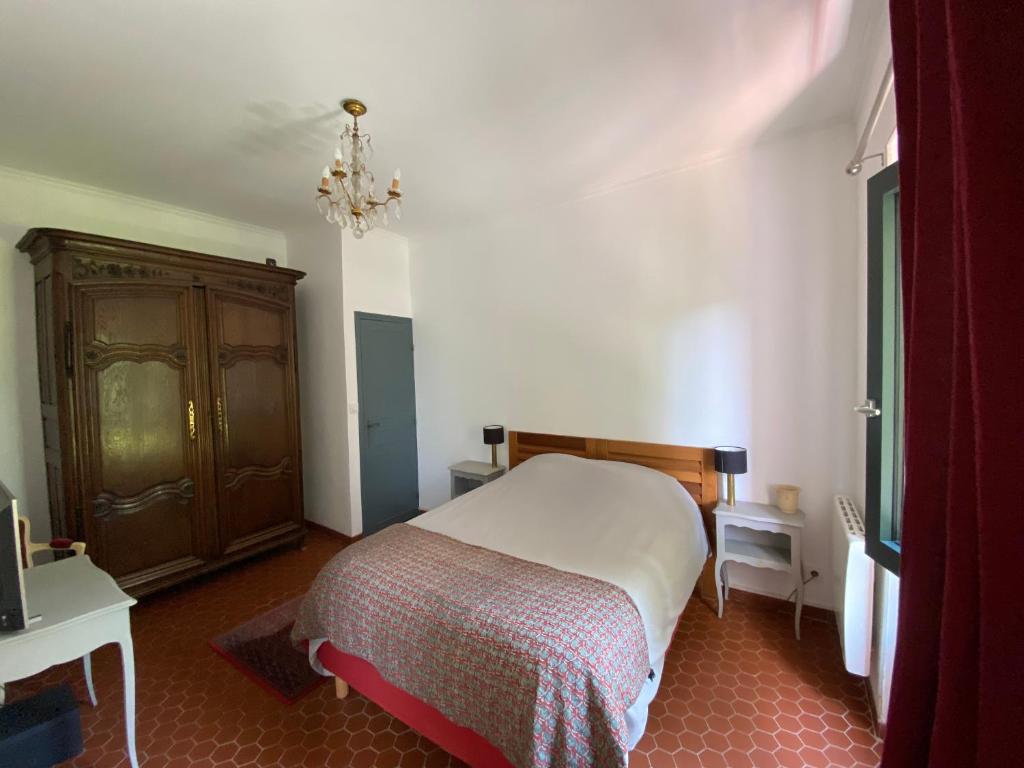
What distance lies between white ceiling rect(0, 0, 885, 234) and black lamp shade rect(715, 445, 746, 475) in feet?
5.80

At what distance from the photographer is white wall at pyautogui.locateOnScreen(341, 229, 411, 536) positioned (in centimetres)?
339

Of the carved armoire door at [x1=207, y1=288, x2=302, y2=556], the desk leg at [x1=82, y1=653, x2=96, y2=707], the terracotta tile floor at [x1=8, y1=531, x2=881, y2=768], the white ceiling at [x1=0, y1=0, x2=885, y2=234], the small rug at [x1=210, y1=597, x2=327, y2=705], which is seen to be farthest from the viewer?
the carved armoire door at [x1=207, y1=288, x2=302, y2=556]

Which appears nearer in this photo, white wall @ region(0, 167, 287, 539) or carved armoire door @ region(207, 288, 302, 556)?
white wall @ region(0, 167, 287, 539)

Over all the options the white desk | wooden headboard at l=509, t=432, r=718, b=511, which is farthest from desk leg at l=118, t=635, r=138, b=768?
wooden headboard at l=509, t=432, r=718, b=511

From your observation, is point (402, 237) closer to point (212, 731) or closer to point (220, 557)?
point (220, 557)

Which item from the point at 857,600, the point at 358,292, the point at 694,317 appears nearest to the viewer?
the point at 857,600

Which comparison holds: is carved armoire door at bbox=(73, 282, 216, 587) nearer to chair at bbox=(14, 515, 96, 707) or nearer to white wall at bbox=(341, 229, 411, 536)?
chair at bbox=(14, 515, 96, 707)

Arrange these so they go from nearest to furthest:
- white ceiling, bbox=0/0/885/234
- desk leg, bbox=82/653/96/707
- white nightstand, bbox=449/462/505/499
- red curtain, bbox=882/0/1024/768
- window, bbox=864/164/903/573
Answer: red curtain, bbox=882/0/1024/768 → window, bbox=864/164/903/573 → white ceiling, bbox=0/0/885/234 → desk leg, bbox=82/653/96/707 → white nightstand, bbox=449/462/505/499

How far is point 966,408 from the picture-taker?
571mm

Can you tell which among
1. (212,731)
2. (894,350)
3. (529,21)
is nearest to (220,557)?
(212,731)

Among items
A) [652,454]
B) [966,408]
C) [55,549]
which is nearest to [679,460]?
[652,454]

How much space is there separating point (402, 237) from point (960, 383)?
394 cm

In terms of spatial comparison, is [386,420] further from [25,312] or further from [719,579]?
[719,579]

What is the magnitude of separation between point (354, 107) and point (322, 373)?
229 centimetres
